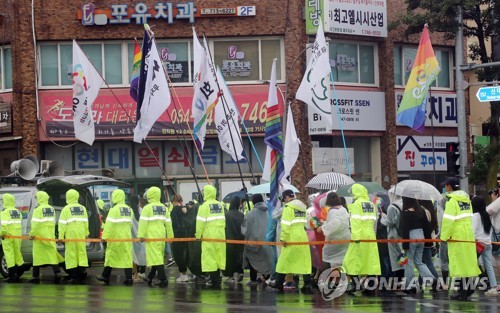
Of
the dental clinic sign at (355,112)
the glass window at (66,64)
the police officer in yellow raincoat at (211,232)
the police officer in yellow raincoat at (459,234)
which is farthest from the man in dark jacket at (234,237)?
the glass window at (66,64)

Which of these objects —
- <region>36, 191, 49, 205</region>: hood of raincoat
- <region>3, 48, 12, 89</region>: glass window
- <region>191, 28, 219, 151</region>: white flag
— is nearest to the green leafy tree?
<region>191, 28, 219, 151</region>: white flag

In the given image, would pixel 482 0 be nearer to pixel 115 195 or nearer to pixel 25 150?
pixel 25 150

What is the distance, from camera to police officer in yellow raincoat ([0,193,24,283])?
68.5 feet

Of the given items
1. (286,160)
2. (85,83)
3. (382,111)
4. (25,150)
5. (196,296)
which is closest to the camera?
(196,296)

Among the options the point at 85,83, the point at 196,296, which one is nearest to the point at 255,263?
the point at 196,296

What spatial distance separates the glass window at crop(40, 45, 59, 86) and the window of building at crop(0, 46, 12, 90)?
1.18 meters

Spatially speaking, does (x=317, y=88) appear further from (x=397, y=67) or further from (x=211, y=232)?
(x=397, y=67)

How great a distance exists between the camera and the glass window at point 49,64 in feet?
117

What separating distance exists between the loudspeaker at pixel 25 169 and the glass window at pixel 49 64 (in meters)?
11.9

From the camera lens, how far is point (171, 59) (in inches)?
1404

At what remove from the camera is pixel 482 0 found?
35344 mm

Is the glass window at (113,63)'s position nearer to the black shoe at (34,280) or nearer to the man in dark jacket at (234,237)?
the black shoe at (34,280)

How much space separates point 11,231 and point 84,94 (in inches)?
239

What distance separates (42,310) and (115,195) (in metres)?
5.10
